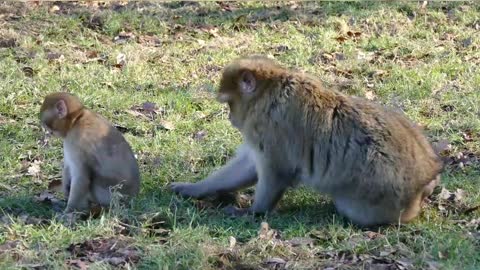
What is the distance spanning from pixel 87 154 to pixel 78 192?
0.80 feet

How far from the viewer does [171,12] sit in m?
12.2

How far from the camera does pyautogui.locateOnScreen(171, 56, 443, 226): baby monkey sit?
6133mm

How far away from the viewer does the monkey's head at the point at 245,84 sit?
6.21 meters

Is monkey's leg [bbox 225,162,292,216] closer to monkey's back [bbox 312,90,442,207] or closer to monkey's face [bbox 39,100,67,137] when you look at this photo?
monkey's back [bbox 312,90,442,207]

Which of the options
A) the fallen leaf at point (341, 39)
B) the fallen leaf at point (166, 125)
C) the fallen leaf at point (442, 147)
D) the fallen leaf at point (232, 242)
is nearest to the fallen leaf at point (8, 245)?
the fallen leaf at point (232, 242)

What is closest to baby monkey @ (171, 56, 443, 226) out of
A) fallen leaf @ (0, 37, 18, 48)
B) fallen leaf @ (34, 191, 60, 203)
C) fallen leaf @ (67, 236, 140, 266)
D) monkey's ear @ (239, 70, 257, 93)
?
monkey's ear @ (239, 70, 257, 93)

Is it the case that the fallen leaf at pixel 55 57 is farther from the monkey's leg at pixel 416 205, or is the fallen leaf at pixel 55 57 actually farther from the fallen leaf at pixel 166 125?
the monkey's leg at pixel 416 205

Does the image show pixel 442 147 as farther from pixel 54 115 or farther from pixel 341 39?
pixel 341 39

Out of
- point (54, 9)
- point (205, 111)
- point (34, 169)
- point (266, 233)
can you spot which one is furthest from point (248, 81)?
point (54, 9)

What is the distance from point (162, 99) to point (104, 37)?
2471 millimetres

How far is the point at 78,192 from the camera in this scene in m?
6.21

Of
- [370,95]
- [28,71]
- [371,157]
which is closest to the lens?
[371,157]

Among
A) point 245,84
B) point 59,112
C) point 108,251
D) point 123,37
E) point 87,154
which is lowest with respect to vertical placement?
point 108,251

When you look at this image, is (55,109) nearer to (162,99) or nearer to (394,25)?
(162,99)
